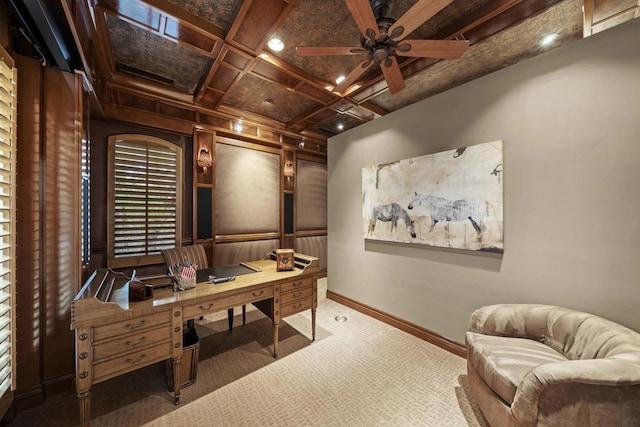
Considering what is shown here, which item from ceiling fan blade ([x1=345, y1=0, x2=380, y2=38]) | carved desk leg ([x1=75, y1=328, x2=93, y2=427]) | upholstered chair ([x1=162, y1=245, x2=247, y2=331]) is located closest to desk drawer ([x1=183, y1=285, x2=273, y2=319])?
carved desk leg ([x1=75, y1=328, x2=93, y2=427])

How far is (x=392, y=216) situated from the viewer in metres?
3.18

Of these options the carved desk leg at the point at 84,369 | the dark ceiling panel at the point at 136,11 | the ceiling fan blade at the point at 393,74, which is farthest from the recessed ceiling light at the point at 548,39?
the carved desk leg at the point at 84,369

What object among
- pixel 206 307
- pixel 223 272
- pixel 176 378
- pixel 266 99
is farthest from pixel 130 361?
pixel 266 99

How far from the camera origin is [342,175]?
4.04 meters

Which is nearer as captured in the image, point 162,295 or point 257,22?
point 162,295

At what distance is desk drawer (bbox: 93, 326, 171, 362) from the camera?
61.9 inches

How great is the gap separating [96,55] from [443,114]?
12.6ft

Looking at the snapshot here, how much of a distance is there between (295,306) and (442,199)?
2.03 meters

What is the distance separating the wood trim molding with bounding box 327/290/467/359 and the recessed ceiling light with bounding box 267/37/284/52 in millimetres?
3573

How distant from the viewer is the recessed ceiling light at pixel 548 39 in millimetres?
2452

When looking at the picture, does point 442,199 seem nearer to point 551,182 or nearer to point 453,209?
point 453,209

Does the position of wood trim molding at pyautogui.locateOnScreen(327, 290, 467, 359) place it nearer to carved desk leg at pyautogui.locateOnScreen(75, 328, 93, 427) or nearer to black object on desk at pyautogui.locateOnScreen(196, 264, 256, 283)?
black object on desk at pyautogui.locateOnScreen(196, 264, 256, 283)

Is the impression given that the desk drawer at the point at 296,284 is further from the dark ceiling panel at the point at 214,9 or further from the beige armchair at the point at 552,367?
the dark ceiling panel at the point at 214,9

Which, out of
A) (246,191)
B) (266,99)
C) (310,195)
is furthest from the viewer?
(310,195)
